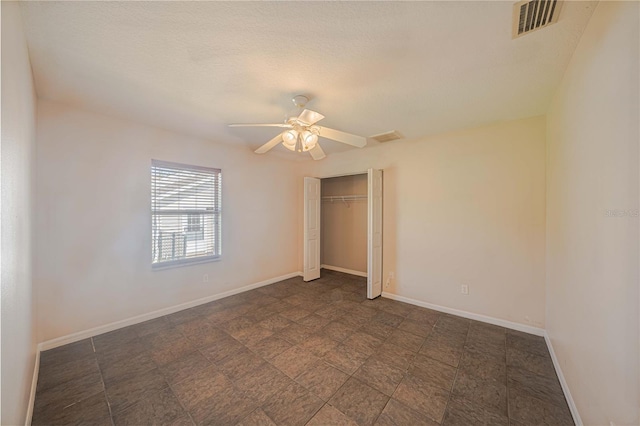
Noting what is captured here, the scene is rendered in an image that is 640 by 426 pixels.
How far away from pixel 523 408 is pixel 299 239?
4.01 meters

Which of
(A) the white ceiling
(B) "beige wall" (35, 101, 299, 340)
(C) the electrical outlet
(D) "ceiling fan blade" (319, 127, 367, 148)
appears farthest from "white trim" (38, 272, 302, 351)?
(D) "ceiling fan blade" (319, 127, 367, 148)

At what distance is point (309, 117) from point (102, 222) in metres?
2.68

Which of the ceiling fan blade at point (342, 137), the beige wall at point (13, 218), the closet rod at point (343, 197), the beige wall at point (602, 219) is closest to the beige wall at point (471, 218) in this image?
the beige wall at point (602, 219)

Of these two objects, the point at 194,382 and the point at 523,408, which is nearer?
the point at 523,408

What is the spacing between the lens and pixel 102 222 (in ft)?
8.75

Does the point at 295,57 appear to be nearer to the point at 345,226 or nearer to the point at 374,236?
the point at 374,236

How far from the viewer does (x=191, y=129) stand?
312cm

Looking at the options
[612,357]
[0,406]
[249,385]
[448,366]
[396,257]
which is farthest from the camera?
[396,257]

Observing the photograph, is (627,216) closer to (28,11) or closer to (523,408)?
(523,408)

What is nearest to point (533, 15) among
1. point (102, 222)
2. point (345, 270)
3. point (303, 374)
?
point (303, 374)

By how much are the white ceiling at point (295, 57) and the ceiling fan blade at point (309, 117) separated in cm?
29

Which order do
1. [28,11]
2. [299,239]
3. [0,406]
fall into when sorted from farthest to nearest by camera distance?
[299,239], [28,11], [0,406]

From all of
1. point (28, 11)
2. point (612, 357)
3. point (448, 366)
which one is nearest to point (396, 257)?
point (448, 366)

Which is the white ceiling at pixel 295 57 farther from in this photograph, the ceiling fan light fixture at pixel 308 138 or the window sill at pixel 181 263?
the window sill at pixel 181 263
